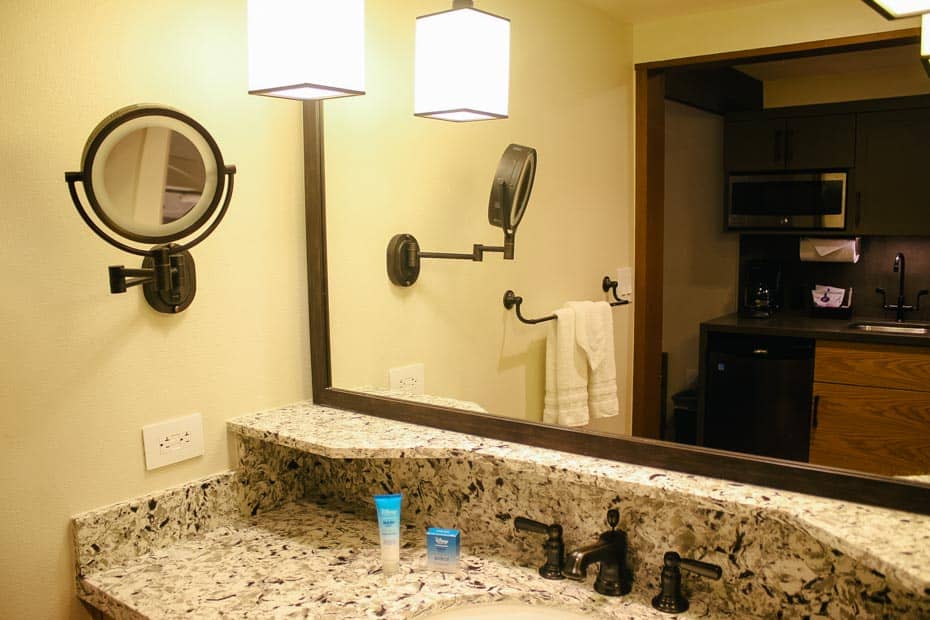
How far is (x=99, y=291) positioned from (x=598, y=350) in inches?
36.6

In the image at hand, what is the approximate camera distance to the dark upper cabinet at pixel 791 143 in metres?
0.97

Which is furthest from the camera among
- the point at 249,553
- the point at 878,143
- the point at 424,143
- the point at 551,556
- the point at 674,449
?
the point at 424,143

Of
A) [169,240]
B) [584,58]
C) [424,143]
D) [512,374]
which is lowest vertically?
[512,374]

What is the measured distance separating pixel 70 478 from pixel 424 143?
0.96 m

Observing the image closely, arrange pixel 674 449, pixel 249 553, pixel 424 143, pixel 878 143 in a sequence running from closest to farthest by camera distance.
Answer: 1. pixel 878 143
2. pixel 674 449
3. pixel 249 553
4. pixel 424 143

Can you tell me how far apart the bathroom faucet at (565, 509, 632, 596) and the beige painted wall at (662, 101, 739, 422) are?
0.28 meters

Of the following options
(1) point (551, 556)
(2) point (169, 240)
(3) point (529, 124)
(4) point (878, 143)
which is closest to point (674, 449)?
(1) point (551, 556)

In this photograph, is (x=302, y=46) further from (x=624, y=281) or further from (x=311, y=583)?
(x=311, y=583)

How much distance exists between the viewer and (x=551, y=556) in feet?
4.36

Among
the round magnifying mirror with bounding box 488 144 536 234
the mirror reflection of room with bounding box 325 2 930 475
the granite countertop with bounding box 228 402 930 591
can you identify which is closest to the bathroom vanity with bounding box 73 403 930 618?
the granite countertop with bounding box 228 402 930 591

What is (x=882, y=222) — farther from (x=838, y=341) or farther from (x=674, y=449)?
(x=674, y=449)

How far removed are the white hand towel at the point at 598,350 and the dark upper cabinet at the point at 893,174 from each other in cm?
50

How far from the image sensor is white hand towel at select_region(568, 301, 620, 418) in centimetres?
135

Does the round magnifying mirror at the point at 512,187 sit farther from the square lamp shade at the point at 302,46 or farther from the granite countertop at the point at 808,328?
the granite countertop at the point at 808,328
